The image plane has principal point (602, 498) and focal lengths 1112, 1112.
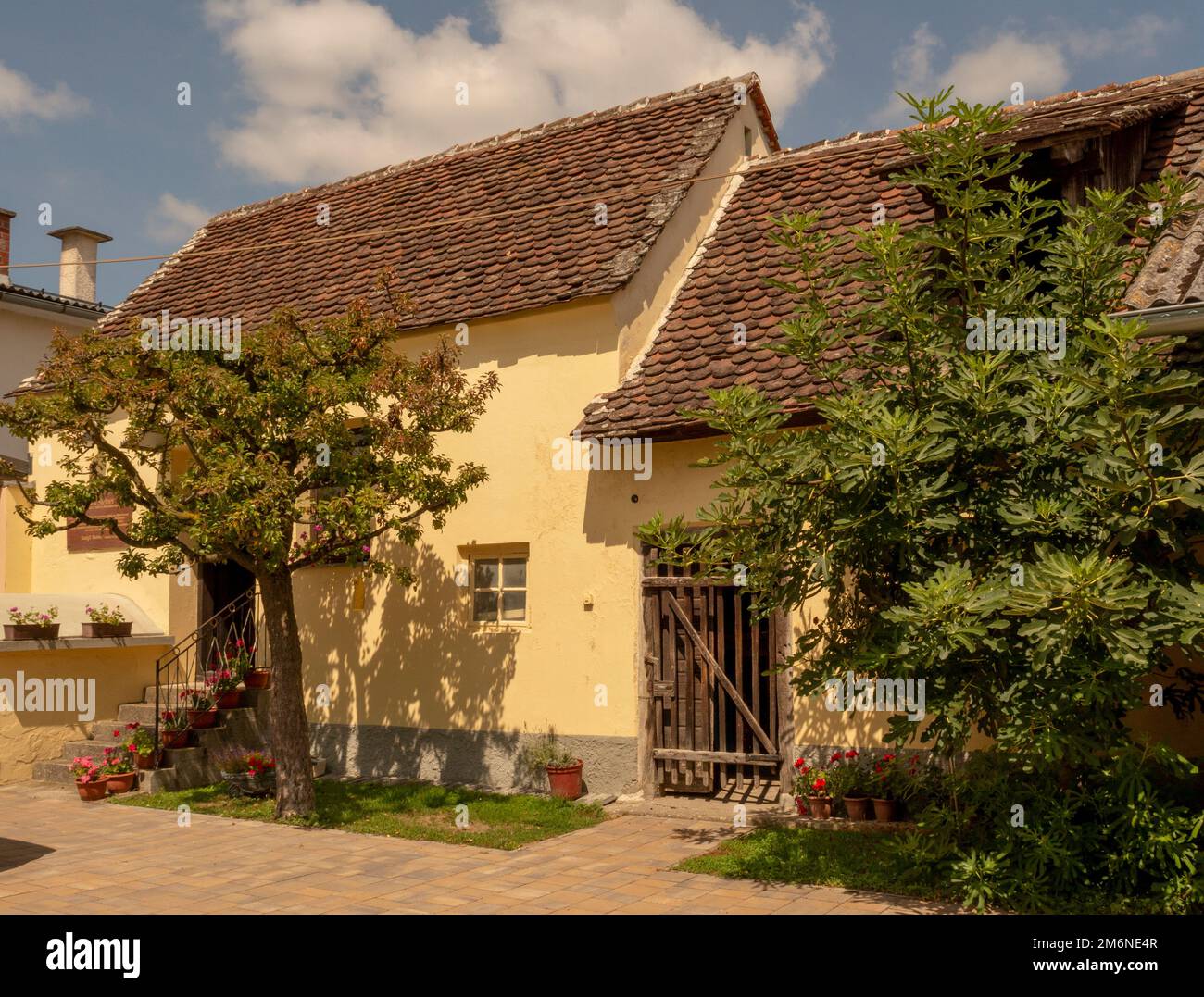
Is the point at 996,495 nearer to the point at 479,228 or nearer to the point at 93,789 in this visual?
the point at 479,228

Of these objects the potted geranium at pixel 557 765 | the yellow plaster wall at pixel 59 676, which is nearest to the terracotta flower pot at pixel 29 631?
the yellow plaster wall at pixel 59 676

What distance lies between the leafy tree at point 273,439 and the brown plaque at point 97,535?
15.5ft

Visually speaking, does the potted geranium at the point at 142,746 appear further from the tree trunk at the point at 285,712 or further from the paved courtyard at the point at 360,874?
the tree trunk at the point at 285,712

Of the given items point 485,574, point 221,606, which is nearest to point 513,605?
point 485,574

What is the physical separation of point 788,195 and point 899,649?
26.8ft

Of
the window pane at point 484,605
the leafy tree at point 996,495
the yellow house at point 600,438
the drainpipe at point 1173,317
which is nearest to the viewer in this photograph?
the leafy tree at point 996,495

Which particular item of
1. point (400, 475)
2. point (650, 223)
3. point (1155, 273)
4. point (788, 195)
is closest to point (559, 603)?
point (400, 475)

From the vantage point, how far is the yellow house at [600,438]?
36.7ft

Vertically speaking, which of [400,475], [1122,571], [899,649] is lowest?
[899,649]

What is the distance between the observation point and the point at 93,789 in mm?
12211

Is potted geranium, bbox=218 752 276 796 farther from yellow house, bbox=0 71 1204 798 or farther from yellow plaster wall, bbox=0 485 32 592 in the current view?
yellow plaster wall, bbox=0 485 32 592

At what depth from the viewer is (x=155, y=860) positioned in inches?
355

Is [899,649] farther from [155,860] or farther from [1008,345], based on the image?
[155,860]

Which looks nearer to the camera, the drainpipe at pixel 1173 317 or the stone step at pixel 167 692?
the drainpipe at pixel 1173 317
